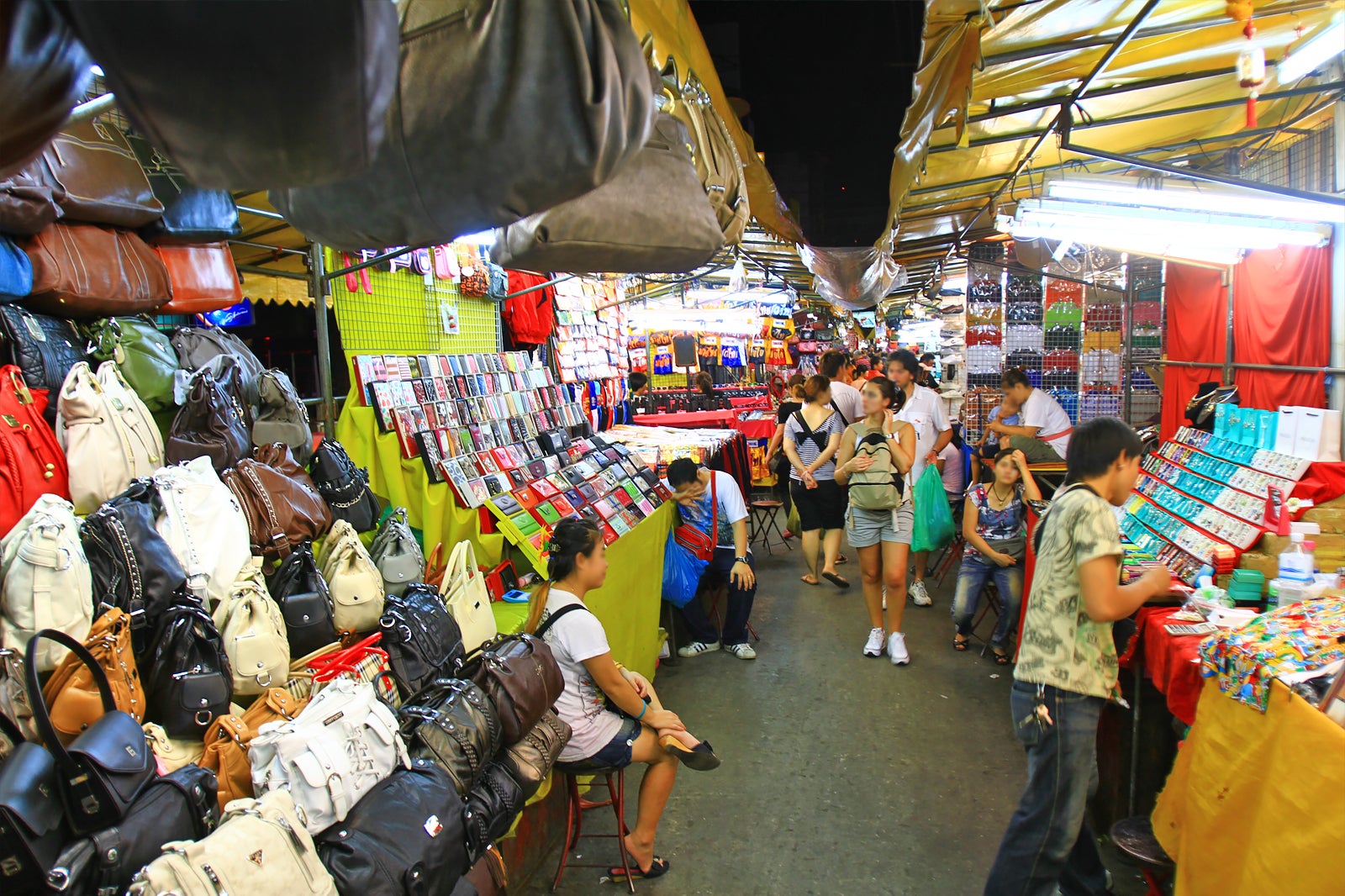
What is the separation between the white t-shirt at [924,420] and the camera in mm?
6414

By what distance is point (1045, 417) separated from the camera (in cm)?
661

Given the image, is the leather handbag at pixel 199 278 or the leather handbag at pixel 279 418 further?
the leather handbag at pixel 279 418

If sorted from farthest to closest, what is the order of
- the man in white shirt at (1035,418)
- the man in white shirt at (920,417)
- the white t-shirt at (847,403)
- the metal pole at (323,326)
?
the white t-shirt at (847,403) < the man in white shirt at (1035,418) < the man in white shirt at (920,417) < the metal pole at (323,326)

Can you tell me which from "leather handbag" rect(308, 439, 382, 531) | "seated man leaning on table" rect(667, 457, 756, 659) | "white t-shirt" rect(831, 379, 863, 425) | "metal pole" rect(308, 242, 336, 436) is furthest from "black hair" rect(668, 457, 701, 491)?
"leather handbag" rect(308, 439, 382, 531)

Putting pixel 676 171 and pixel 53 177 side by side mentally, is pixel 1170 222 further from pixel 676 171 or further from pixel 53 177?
pixel 53 177

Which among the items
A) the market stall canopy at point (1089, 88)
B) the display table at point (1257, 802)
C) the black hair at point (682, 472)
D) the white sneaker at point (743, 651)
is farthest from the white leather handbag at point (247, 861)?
the white sneaker at point (743, 651)

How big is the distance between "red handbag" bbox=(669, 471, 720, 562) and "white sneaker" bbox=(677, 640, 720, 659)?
0.62 meters

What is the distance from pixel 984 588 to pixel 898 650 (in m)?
0.81

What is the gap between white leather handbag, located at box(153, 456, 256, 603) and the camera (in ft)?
8.06

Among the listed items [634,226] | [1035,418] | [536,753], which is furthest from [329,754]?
[1035,418]

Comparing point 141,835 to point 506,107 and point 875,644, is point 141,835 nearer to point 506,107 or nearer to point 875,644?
point 506,107

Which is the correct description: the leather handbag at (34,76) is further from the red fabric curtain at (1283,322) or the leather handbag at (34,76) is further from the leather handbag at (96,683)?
the red fabric curtain at (1283,322)

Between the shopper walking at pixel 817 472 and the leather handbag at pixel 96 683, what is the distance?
5.02 metres

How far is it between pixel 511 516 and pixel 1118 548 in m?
2.87
